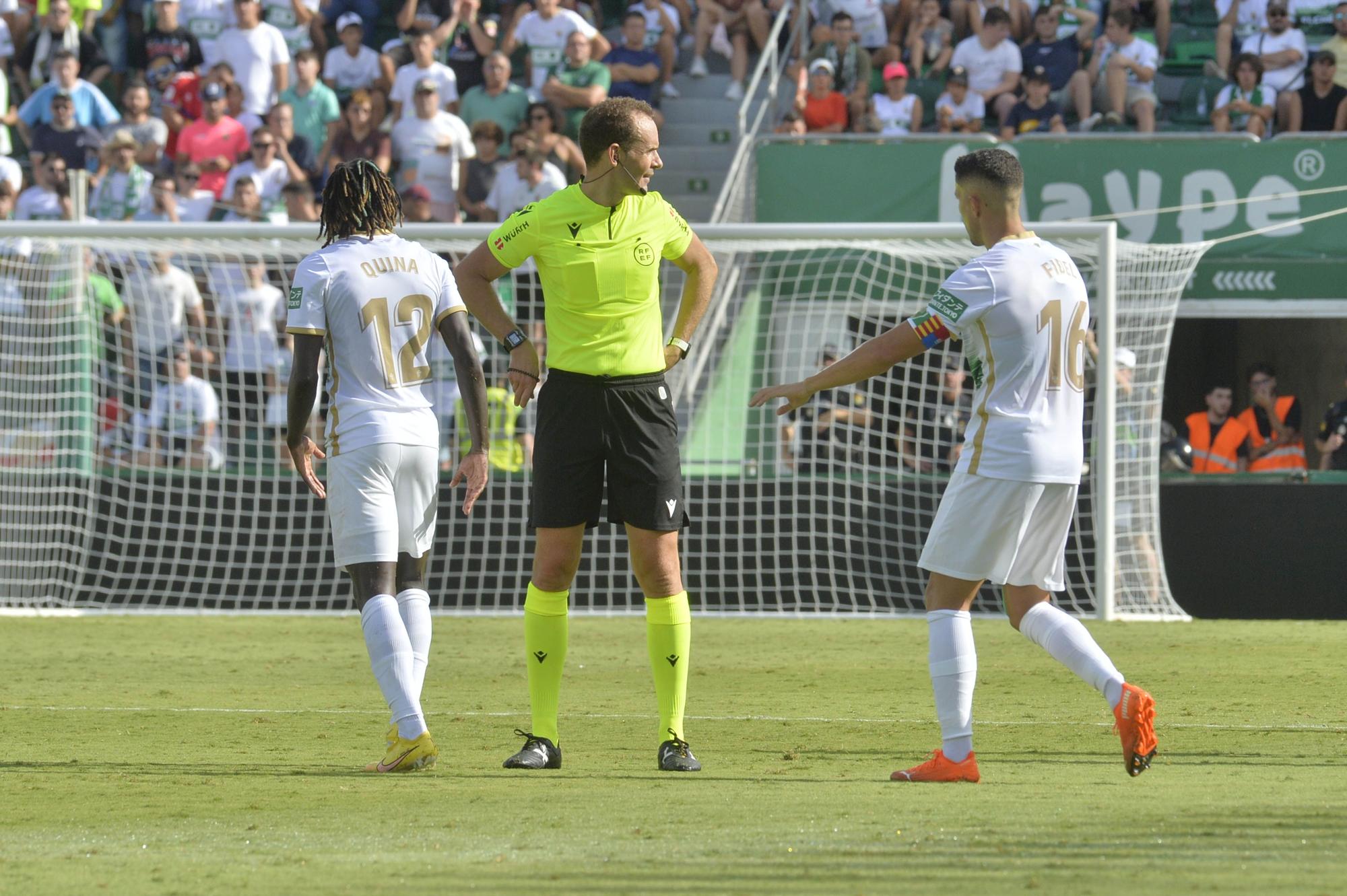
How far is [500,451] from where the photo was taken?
44.1 feet

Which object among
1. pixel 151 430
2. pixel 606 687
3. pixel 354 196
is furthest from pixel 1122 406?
pixel 354 196

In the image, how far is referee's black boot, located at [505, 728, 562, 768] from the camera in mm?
6246

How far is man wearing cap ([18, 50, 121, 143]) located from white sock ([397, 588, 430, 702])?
12779 mm

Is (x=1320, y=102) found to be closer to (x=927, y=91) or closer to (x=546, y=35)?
(x=927, y=91)

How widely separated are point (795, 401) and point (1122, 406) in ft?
26.9

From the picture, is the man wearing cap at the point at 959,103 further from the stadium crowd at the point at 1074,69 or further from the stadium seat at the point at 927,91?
the stadium seat at the point at 927,91


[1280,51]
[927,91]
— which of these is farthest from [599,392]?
[1280,51]

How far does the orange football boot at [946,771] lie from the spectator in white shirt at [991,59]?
476 inches

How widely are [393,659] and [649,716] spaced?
2089 millimetres

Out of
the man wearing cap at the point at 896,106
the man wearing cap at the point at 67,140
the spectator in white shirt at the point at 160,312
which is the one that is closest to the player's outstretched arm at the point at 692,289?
the spectator in white shirt at the point at 160,312

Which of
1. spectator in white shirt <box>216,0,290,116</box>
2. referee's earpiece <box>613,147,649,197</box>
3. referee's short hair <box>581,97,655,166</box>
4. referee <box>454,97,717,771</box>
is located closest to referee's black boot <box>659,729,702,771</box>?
referee <box>454,97,717,771</box>

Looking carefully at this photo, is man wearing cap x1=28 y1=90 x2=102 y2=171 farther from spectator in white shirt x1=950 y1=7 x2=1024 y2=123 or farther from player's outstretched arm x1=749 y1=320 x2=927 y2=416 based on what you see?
player's outstretched arm x1=749 y1=320 x2=927 y2=416

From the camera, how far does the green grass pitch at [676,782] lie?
4.45 metres

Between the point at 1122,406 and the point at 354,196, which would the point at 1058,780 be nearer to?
the point at 354,196
